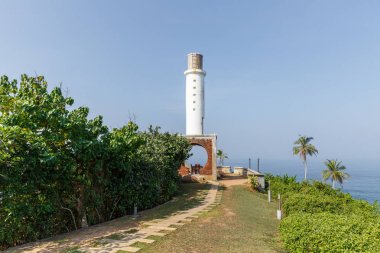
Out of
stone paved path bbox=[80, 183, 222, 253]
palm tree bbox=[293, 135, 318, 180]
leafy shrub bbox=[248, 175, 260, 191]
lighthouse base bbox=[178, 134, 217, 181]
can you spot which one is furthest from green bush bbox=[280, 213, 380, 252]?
palm tree bbox=[293, 135, 318, 180]

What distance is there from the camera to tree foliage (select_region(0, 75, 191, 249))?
347 inches

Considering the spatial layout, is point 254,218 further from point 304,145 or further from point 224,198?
point 304,145

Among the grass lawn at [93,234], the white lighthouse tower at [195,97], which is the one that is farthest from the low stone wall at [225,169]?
the grass lawn at [93,234]

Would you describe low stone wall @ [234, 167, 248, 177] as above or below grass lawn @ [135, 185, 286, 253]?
above

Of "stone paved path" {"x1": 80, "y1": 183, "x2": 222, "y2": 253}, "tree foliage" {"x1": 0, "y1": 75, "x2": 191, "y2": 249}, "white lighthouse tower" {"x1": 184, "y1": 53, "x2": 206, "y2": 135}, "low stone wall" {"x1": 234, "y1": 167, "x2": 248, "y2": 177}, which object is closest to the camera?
"stone paved path" {"x1": 80, "y1": 183, "x2": 222, "y2": 253}

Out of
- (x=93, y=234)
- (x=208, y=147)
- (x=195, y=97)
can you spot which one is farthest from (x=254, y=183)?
(x=93, y=234)

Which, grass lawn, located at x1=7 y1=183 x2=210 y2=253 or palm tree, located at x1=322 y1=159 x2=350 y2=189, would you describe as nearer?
grass lawn, located at x1=7 y1=183 x2=210 y2=253

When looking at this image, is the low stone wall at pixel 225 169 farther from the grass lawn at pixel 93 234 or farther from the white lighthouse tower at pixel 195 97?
the grass lawn at pixel 93 234

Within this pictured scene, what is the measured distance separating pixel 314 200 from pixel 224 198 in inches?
232

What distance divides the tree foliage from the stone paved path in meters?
2.63

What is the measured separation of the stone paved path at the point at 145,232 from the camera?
8.05m

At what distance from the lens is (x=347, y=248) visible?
6.93 m

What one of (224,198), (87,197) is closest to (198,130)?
(224,198)

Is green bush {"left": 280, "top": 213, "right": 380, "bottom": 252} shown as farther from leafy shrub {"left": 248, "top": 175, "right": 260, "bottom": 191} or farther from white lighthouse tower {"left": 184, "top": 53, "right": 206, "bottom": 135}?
white lighthouse tower {"left": 184, "top": 53, "right": 206, "bottom": 135}
